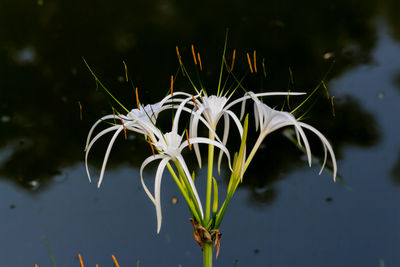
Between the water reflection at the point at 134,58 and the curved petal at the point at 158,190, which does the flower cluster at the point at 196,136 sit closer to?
the curved petal at the point at 158,190

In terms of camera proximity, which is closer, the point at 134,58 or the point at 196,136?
the point at 196,136

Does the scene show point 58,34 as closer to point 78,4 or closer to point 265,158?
point 78,4

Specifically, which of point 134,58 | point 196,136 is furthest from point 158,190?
point 134,58

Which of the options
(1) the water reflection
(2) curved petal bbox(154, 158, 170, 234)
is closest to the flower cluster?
(2) curved petal bbox(154, 158, 170, 234)

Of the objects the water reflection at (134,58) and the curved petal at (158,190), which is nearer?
the curved petal at (158,190)

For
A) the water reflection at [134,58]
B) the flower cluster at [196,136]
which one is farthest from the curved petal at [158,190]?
the water reflection at [134,58]

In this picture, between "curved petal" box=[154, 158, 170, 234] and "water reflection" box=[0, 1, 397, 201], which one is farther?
"water reflection" box=[0, 1, 397, 201]

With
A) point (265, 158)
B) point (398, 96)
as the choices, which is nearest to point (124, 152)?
point (265, 158)

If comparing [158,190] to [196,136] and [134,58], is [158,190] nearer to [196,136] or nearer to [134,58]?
[196,136]

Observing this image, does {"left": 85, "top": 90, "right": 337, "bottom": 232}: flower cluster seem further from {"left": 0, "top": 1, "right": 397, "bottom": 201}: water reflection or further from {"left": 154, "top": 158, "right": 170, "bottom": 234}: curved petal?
{"left": 0, "top": 1, "right": 397, "bottom": 201}: water reflection

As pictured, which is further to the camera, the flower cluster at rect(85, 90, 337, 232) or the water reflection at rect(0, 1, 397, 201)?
the water reflection at rect(0, 1, 397, 201)

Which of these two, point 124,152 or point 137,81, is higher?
point 137,81
